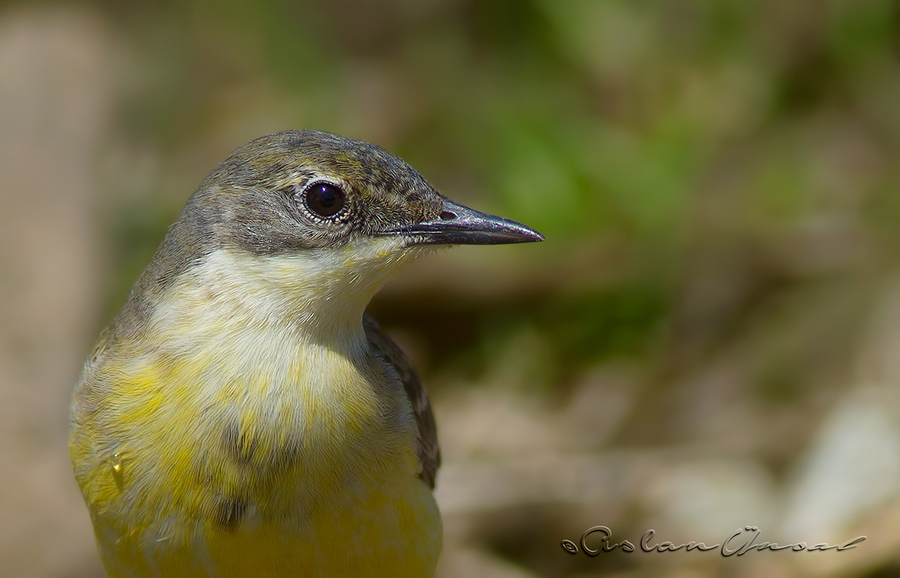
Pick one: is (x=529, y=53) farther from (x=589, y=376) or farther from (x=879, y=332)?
(x=879, y=332)

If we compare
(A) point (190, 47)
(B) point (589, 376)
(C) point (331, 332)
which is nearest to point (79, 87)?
(A) point (190, 47)

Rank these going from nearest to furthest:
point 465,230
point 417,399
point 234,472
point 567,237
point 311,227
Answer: point 234,472, point 311,227, point 465,230, point 417,399, point 567,237

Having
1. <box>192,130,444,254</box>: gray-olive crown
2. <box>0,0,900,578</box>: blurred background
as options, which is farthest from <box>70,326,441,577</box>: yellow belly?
<box>0,0,900,578</box>: blurred background

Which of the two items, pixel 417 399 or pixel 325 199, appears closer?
pixel 325 199

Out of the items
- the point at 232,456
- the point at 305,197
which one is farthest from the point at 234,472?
the point at 305,197

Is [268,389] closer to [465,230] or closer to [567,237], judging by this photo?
[465,230]
